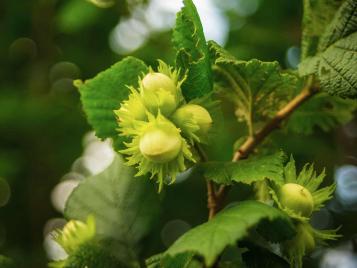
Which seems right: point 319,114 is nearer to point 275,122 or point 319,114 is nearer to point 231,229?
point 275,122

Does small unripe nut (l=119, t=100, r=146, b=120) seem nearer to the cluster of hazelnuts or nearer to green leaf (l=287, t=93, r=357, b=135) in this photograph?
the cluster of hazelnuts

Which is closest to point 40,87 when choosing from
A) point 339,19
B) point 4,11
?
point 4,11

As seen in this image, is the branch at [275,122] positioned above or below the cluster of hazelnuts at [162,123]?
below

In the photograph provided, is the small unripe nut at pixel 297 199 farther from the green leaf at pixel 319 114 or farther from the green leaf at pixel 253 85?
the green leaf at pixel 319 114

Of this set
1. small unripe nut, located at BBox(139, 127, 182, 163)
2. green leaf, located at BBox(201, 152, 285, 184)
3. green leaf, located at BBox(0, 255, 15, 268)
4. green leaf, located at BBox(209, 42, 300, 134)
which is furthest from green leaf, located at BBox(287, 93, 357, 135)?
green leaf, located at BBox(0, 255, 15, 268)

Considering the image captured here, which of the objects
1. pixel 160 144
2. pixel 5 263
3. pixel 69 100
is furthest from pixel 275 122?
pixel 69 100

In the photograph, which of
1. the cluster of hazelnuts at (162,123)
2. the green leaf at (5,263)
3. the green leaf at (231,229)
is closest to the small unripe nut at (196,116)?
the cluster of hazelnuts at (162,123)
